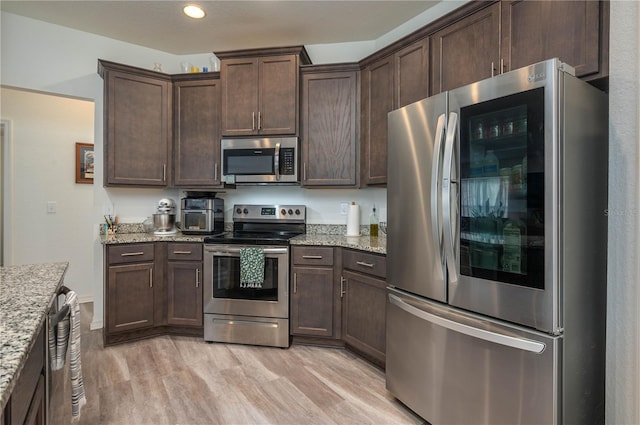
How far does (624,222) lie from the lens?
140cm

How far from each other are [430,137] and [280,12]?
6.18 feet

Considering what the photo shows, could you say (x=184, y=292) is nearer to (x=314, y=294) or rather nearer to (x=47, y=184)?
(x=314, y=294)

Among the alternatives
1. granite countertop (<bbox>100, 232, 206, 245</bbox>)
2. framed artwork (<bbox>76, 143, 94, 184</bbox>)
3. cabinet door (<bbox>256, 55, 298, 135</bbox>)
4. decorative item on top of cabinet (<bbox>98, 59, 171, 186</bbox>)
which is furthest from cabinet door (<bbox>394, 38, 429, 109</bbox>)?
framed artwork (<bbox>76, 143, 94, 184</bbox>)

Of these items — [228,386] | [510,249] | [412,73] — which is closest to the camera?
[510,249]

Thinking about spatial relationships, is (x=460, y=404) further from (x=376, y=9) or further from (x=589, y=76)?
(x=376, y=9)

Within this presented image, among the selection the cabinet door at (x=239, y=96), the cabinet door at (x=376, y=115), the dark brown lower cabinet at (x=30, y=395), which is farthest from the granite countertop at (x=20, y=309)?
the cabinet door at (x=376, y=115)

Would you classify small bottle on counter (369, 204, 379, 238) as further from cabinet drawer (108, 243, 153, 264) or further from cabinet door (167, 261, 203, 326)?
cabinet drawer (108, 243, 153, 264)

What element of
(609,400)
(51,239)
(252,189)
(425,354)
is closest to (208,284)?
(252,189)

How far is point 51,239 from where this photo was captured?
3764 mm

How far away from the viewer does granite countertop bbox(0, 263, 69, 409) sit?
61 cm

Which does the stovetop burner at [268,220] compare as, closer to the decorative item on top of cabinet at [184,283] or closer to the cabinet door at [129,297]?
the decorative item on top of cabinet at [184,283]

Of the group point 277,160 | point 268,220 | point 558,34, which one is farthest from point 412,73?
point 268,220

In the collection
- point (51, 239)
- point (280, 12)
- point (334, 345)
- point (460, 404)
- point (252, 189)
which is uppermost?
point (280, 12)

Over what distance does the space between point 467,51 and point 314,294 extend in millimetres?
2031
